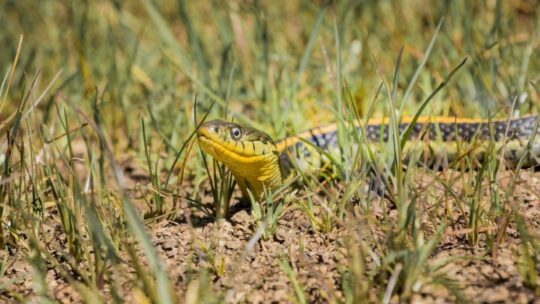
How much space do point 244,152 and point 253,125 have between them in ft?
2.49

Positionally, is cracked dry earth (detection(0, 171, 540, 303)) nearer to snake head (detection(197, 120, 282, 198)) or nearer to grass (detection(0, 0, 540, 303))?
grass (detection(0, 0, 540, 303))

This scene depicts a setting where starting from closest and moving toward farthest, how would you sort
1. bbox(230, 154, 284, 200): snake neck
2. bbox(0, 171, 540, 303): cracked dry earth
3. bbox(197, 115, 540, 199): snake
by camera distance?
bbox(0, 171, 540, 303): cracked dry earth, bbox(197, 115, 540, 199): snake, bbox(230, 154, 284, 200): snake neck

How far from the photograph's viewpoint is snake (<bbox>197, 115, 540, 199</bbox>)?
235 cm

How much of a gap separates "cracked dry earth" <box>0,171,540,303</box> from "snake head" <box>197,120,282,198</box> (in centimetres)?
22

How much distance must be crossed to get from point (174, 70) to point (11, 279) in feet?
6.97

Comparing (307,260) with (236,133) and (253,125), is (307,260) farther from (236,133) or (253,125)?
(253,125)

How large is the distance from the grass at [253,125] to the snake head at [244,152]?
9cm

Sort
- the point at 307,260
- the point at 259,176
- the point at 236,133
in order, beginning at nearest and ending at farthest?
the point at 307,260 → the point at 236,133 → the point at 259,176

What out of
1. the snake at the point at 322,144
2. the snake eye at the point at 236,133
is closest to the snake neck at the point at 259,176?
the snake at the point at 322,144

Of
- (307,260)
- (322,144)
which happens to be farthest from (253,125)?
(307,260)

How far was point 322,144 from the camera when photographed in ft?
9.90

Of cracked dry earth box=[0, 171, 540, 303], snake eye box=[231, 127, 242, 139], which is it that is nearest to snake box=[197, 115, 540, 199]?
snake eye box=[231, 127, 242, 139]

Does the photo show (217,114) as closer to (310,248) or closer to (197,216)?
(197,216)

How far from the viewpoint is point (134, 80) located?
3.90 metres
